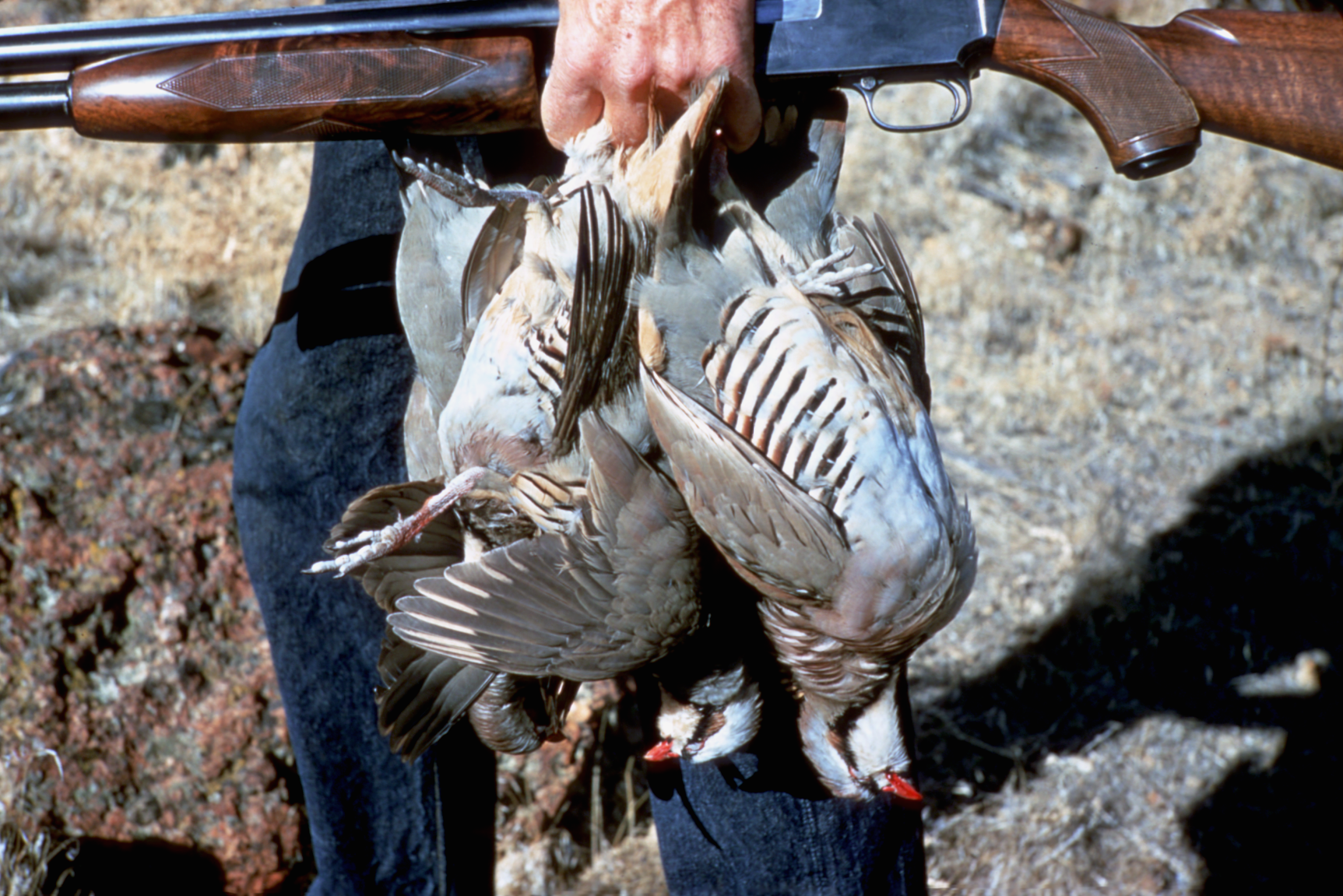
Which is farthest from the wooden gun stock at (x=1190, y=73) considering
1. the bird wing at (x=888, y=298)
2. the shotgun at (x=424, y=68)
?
the bird wing at (x=888, y=298)

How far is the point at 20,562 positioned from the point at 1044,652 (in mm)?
2788

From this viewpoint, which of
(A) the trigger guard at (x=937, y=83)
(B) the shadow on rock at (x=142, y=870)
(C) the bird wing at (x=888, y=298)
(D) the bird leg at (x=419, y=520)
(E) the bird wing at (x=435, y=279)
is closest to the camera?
(D) the bird leg at (x=419, y=520)

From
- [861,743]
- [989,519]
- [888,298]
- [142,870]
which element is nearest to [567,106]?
[888,298]

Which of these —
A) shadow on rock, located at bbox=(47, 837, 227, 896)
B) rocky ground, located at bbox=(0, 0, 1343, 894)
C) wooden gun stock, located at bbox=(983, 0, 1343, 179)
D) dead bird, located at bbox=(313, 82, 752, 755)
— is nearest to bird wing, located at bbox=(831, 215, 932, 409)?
dead bird, located at bbox=(313, 82, 752, 755)

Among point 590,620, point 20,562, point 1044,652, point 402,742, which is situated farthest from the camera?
point 1044,652

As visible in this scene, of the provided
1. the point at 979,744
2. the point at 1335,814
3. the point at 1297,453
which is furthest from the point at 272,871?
the point at 1297,453

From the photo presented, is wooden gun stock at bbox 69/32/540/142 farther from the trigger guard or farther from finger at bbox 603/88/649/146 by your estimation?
the trigger guard

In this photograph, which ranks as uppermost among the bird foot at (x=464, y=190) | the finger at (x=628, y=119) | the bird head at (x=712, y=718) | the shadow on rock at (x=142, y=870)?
the finger at (x=628, y=119)

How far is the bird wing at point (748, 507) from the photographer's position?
3.90 feet

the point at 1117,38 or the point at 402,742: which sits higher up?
the point at 1117,38

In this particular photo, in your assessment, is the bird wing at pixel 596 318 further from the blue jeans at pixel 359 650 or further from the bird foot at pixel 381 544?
the blue jeans at pixel 359 650

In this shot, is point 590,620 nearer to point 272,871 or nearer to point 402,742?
point 402,742

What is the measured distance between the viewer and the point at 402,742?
60.7 inches

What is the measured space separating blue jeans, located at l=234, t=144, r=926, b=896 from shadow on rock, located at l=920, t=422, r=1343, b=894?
3.99 feet
